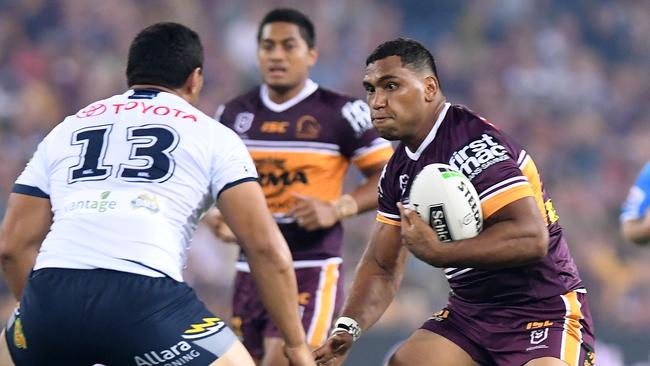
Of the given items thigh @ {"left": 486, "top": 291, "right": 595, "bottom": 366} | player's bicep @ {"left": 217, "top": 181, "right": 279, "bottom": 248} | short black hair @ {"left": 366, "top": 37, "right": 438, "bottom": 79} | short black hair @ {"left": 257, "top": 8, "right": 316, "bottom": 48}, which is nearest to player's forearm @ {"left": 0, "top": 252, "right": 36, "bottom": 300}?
player's bicep @ {"left": 217, "top": 181, "right": 279, "bottom": 248}

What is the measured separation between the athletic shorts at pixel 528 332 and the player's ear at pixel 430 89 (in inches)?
38.4

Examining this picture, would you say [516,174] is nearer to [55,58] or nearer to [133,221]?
[133,221]

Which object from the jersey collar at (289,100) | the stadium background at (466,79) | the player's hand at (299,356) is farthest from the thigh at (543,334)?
the stadium background at (466,79)

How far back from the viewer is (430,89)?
544cm

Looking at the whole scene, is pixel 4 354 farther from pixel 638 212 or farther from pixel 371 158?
pixel 638 212

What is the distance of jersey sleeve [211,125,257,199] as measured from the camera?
4680 mm

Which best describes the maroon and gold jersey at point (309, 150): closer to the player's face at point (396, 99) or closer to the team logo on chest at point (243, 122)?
the team logo on chest at point (243, 122)

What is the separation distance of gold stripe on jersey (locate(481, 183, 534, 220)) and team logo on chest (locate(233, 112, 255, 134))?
103 inches

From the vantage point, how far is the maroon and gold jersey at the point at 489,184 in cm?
509

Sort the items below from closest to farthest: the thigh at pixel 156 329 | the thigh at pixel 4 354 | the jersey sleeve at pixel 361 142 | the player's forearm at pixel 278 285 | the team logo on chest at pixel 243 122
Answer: the thigh at pixel 156 329, the player's forearm at pixel 278 285, the thigh at pixel 4 354, the jersey sleeve at pixel 361 142, the team logo on chest at pixel 243 122

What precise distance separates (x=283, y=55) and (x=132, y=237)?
3103 mm

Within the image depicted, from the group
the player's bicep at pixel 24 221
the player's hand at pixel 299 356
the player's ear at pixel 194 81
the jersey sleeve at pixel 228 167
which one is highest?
the player's ear at pixel 194 81

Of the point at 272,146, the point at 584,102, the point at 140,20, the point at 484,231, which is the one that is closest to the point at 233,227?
the point at 484,231

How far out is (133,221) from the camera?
4.56 meters
